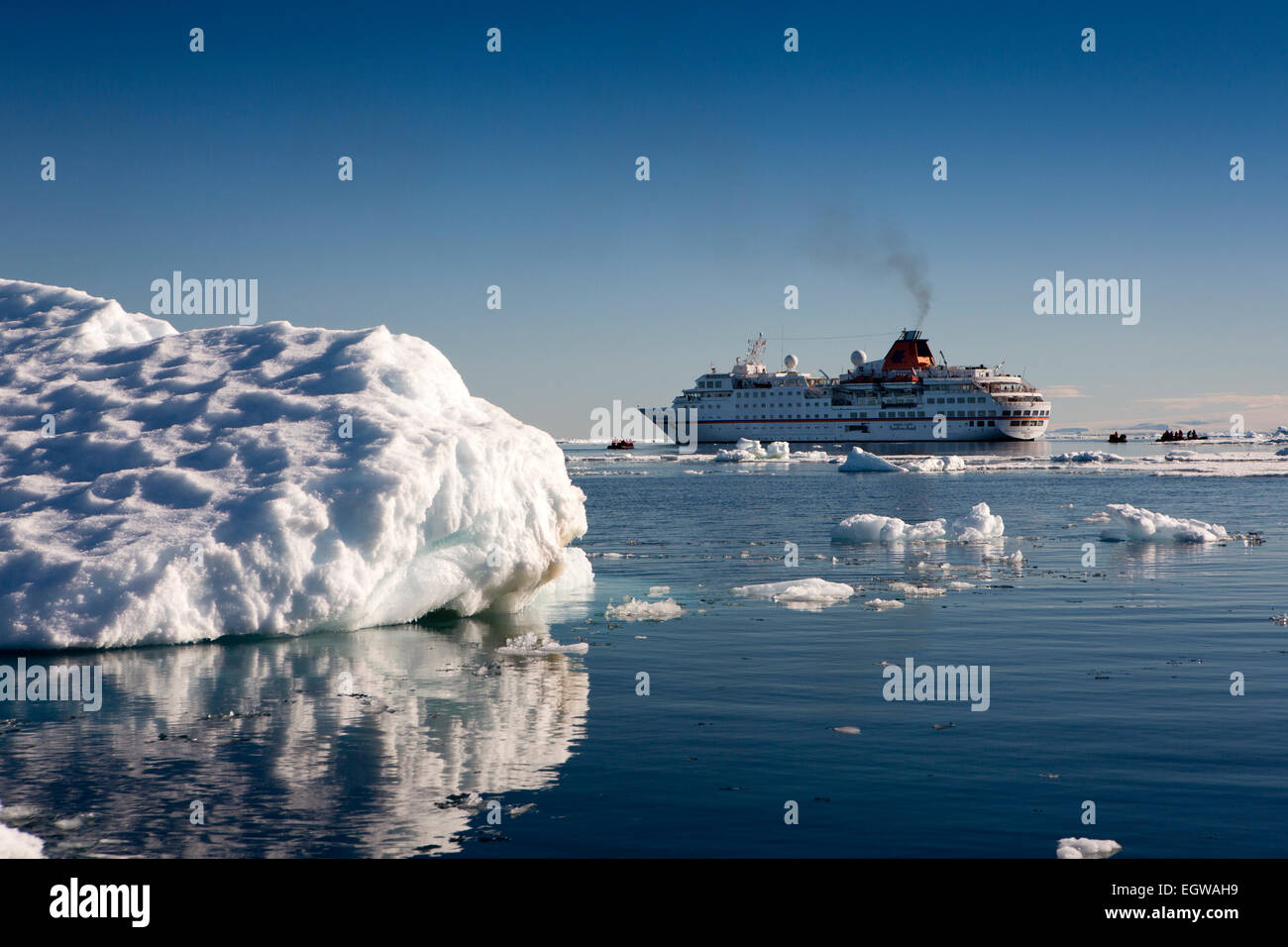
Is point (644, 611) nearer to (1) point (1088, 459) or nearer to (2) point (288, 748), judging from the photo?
(2) point (288, 748)

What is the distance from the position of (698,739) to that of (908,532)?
18415mm

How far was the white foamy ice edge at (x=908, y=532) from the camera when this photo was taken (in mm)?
25766

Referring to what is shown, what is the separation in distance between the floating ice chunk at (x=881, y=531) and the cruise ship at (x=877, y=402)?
93096mm

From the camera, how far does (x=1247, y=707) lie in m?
9.85

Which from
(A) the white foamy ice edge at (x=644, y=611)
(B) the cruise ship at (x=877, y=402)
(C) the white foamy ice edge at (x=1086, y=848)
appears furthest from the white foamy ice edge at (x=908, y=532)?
(B) the cruise ship at (x=877, y=402)

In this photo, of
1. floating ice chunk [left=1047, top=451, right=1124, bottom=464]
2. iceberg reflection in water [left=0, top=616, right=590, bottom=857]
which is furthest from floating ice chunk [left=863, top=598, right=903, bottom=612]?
floating ice chunk [left=1047, top=451, right=1124, bottom=464]

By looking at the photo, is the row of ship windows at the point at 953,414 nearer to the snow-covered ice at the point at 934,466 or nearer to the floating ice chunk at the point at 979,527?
the snow-covered ice at the point at 934,466

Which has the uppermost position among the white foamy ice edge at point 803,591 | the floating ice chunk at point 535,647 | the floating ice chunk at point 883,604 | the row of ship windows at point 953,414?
the row of ship windows at point 953,414

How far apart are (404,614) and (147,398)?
473 cm
